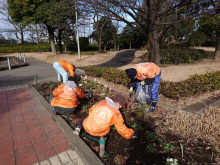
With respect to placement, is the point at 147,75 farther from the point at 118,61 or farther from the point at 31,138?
the point at 118,61

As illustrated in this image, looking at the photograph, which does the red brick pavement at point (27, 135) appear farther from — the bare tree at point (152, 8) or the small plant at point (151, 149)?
the bare tree at point (152, 8)

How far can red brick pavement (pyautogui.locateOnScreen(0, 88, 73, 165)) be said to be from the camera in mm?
2320

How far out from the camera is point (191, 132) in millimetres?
2623

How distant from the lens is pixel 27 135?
2805 millimetres

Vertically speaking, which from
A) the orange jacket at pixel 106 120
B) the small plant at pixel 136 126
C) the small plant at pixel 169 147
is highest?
the orange jacket at pixel 106 120

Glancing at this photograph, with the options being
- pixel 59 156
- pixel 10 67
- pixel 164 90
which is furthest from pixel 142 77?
pixel 10 67

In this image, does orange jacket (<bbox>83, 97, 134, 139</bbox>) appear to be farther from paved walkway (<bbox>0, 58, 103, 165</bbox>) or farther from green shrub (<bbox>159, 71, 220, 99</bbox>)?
green shrub (<bbox>159, 71, 220, 99</bbox>)

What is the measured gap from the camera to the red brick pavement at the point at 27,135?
232 centimetres

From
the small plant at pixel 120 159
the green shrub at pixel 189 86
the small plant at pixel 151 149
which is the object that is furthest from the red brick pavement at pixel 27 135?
the green shrub at pixel 189 86

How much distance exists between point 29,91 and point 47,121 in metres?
2.55

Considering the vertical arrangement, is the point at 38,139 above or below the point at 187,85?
below

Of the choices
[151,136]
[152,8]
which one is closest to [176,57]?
[152,8]

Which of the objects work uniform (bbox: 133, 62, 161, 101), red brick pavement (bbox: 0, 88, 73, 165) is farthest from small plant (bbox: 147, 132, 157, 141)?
red brick pavement (bbox: 0, 88, 73, 165)

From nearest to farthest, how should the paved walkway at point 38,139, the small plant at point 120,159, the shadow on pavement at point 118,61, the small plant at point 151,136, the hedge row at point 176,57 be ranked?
1. the small plant at point 120,159
2. the paved walkway at point 38,139
3. the small plant at point 151,136
4. the hedge row at point 176,57
5. the shadow on pavement at point 118,61
